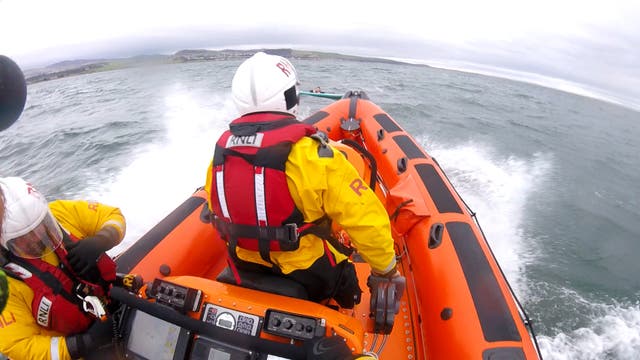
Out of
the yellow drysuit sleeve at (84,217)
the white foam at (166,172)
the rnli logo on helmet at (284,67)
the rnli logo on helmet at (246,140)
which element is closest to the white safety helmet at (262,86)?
the rnli logo on helmet at (284,67)

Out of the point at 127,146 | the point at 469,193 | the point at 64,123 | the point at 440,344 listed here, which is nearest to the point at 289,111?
the point at 440,344

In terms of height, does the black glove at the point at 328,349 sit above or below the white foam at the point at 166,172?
above

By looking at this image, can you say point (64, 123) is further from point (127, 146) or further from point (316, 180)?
point (316, 180)

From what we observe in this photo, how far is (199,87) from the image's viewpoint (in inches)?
478

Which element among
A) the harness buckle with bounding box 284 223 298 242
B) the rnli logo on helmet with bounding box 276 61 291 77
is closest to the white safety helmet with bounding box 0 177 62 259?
the harness buckle with bounding box 284 223 298 242

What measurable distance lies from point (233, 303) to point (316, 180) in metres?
0.50

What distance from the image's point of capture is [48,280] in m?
1.14

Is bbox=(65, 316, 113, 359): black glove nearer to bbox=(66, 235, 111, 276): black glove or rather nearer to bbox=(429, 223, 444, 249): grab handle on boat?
bbox=(66, 235, 111, 276): black glove

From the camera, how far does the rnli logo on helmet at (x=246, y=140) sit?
1064mm

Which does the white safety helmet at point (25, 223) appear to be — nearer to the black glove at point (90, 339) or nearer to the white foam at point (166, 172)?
the black glove at point (90, 339)

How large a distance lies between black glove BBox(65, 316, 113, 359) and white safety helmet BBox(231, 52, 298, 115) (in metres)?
0.97

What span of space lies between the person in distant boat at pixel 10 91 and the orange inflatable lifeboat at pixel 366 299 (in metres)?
0.70

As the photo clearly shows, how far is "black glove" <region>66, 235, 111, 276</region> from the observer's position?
4.02 ft

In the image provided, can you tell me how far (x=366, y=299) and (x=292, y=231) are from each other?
1193 millimetres
